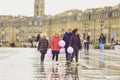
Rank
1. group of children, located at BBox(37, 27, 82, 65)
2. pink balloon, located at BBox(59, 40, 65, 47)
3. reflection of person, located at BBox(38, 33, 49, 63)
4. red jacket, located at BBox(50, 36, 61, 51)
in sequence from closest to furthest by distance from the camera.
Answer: pink balloon, located at BBox(59, 40, 65, 47), group of children, located at BBox(37, 27, 82, 65), red jacket, located at BBox(50, 36, 61, 51), reflection of person, located at BBox(38, 33, 49, 63)

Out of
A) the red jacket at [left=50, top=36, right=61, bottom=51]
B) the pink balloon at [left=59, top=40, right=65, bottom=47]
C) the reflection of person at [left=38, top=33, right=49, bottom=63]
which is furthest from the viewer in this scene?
the reflection of person at [left=38, top=33, right=49, bottom=63]

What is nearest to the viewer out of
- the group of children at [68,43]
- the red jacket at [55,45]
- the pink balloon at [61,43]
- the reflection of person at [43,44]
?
the pink balloon at [61,43]

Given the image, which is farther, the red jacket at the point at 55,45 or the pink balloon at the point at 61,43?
the red jacket at the point at 55,45

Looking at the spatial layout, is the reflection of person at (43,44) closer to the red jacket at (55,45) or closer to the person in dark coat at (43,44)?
the person in dark coat at (43,44)

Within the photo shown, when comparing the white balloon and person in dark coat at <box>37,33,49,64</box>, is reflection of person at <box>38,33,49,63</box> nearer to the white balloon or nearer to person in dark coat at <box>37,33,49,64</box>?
person in dark coat at <box>37,33,49,64</box>

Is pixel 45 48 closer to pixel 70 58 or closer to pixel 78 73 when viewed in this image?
pixel 70 58

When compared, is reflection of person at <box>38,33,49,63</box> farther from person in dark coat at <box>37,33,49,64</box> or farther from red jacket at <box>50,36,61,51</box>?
red jacket at <box>50,36,61,51</box>

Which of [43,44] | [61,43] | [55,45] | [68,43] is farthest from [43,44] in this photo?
[61,43]

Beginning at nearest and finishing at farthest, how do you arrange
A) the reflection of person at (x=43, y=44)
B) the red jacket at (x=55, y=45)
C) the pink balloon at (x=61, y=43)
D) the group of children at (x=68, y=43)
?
the pink balloon at (x=61, y=43)
the group of children at (x=68, y=43)
the red jacket at (x=55, y=45)
the reflection of person at (x=43, y=44)

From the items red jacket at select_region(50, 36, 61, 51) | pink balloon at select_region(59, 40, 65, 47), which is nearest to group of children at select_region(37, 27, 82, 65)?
red jacket at select_region(50, 36, 61, 51)

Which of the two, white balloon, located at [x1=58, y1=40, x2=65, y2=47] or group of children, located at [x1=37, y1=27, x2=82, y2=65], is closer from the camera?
white balloon, located at [x1=58, y1=40, x2=65, y2=47]

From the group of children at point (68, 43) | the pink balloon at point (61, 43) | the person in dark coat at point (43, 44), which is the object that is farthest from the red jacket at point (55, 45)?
the pink balloon at point (61, 43)

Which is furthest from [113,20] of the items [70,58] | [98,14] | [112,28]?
[70,58]

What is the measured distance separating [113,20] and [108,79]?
→ 446ft
